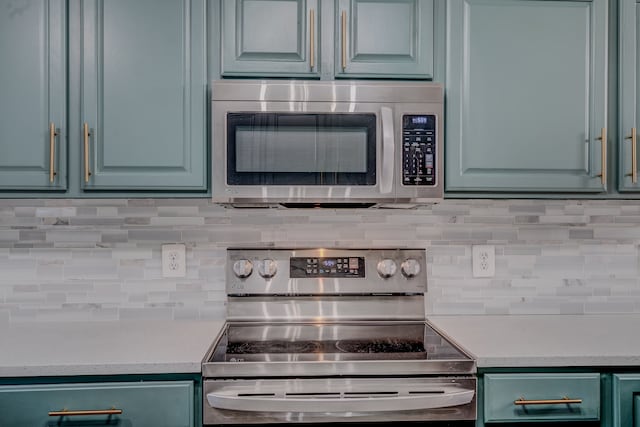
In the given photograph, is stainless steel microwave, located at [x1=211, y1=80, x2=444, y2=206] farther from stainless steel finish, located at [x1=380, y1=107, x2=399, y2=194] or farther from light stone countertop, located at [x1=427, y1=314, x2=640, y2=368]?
light stone countertop, located at [x1=427, y1=314, x2=640, y2=368]

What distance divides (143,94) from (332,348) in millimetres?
943

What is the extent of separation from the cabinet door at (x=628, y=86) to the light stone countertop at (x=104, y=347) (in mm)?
1386

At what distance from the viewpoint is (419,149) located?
4.88 feet

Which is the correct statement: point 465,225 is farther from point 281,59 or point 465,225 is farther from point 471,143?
point 281,59

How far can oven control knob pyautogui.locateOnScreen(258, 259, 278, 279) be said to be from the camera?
176 cm

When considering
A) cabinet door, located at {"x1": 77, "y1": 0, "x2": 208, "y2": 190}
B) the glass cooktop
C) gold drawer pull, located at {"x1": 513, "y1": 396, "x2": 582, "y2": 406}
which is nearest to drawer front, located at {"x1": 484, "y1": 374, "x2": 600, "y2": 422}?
gold drawer pull, located at {"x1": 513, "y1": 396, "x2": 582, "y2": 406}

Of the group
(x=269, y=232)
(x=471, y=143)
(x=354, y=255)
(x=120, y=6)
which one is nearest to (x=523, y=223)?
(x=471, y=143)

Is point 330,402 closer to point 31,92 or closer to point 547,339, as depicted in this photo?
point 547,339

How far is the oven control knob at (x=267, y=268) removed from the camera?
1756mm

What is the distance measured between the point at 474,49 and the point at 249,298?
1.12 meters

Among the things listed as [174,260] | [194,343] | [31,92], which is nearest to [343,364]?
[194,343]

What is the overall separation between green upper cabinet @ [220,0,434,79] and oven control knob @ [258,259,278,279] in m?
0.64

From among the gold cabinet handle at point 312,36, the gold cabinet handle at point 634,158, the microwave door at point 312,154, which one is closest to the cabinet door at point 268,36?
the gold cabinet handle at point 312,36

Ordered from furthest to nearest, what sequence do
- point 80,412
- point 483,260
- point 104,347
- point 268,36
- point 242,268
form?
point 483,260 → point 242,268 → point 268,36 → point 104,347 → point 80,412
